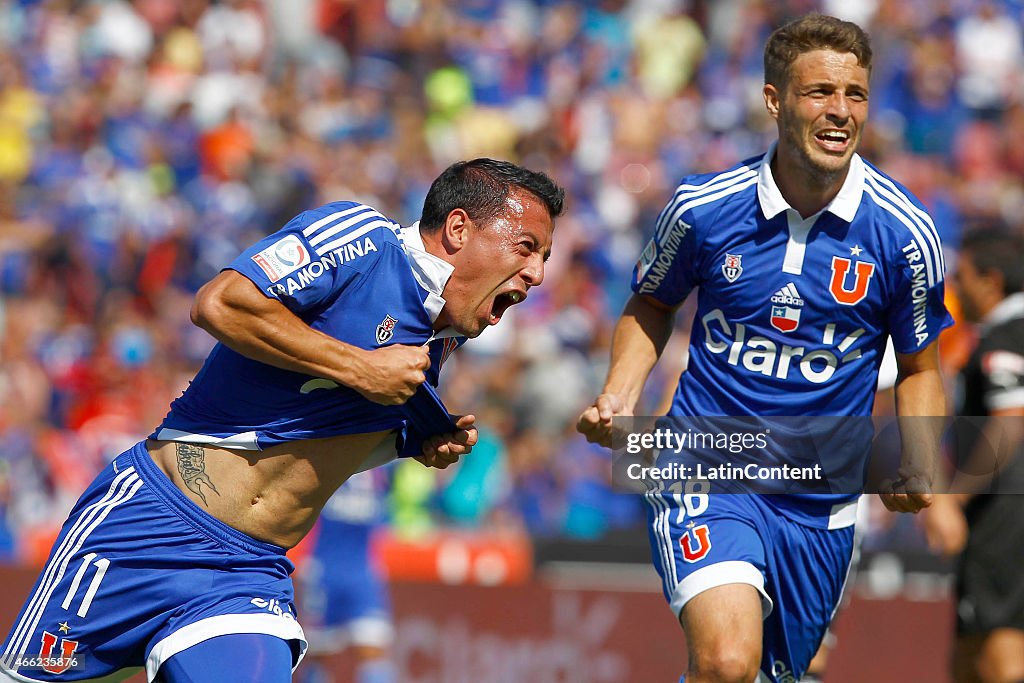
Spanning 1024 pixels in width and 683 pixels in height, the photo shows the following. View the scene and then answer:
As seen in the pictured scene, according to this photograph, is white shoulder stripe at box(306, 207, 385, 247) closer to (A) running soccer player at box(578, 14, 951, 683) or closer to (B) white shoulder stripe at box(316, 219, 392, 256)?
(B) white shoulder stripe at box(316, 219, 392, 256)

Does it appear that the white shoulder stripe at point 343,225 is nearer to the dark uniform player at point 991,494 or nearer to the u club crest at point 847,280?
the u club crest at point 847,280

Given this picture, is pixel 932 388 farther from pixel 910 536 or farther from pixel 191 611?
pixel 910 536

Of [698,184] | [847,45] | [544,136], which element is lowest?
[698,184]

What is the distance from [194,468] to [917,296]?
284 centimetres

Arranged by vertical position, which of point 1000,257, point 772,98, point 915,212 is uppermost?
point 772,98

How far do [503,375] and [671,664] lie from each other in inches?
149

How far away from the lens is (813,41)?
5570 millimetres

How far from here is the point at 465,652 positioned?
36.2ft

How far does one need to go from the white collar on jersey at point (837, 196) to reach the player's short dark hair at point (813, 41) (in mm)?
355

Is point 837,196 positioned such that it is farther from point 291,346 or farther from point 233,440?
point 233,440

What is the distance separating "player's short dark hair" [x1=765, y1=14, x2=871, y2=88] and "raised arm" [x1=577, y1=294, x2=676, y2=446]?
43.3 inches

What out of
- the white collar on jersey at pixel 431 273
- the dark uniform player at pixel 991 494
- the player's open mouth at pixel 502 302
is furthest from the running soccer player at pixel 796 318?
the dark uniform player at pixel 991 494

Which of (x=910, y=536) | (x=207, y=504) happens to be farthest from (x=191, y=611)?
(x=910, y=536)

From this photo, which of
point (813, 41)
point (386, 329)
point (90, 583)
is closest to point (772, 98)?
point (813, 41)
